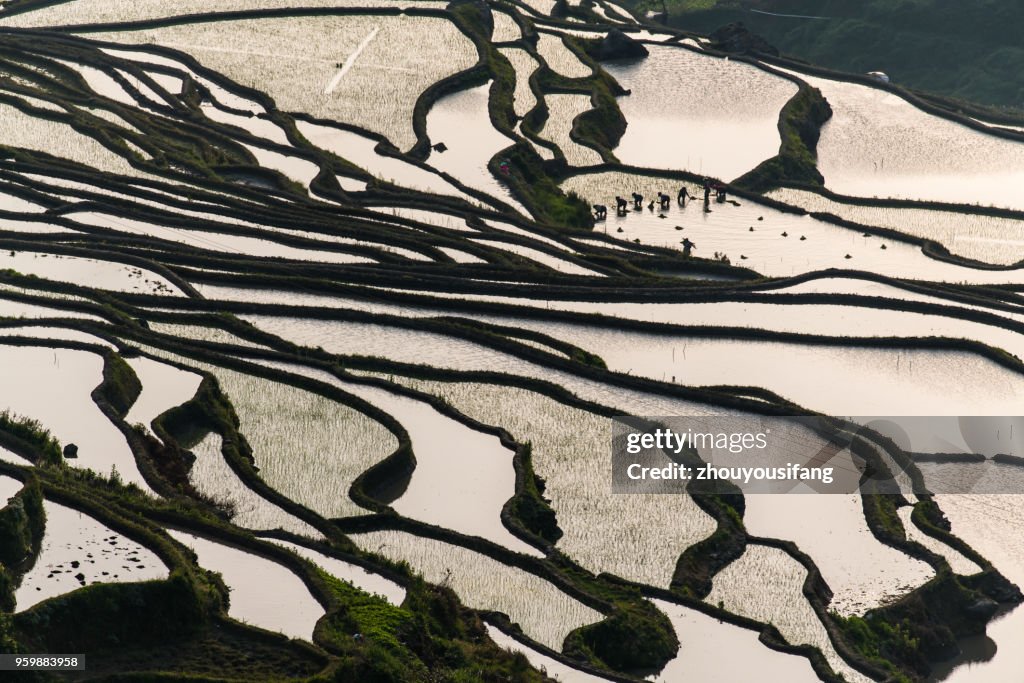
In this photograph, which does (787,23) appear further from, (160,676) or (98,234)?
(160,676)

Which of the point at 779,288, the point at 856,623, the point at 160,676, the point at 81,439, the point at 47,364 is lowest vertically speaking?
the point at 160,676

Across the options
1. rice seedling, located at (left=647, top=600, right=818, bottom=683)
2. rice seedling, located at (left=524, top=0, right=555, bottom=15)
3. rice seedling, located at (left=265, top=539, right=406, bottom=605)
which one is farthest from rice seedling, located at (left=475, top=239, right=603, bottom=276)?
rice seedling, located at (left=524, top=0, right=555, bottom=15)

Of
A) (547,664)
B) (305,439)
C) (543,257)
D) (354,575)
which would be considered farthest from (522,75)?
(547,664)

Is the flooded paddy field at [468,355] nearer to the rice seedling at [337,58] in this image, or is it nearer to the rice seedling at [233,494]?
the rice seedling at [233,494]

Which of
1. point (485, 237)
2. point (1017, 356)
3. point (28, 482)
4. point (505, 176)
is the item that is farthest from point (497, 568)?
point (505, 176)

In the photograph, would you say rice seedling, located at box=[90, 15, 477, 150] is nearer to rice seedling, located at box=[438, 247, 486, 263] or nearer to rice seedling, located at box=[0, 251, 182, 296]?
rice seedling, located at box=[438, 247, 486, 263]

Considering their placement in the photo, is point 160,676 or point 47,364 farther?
point 47,364

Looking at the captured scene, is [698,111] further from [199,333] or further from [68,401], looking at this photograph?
[68,401]
